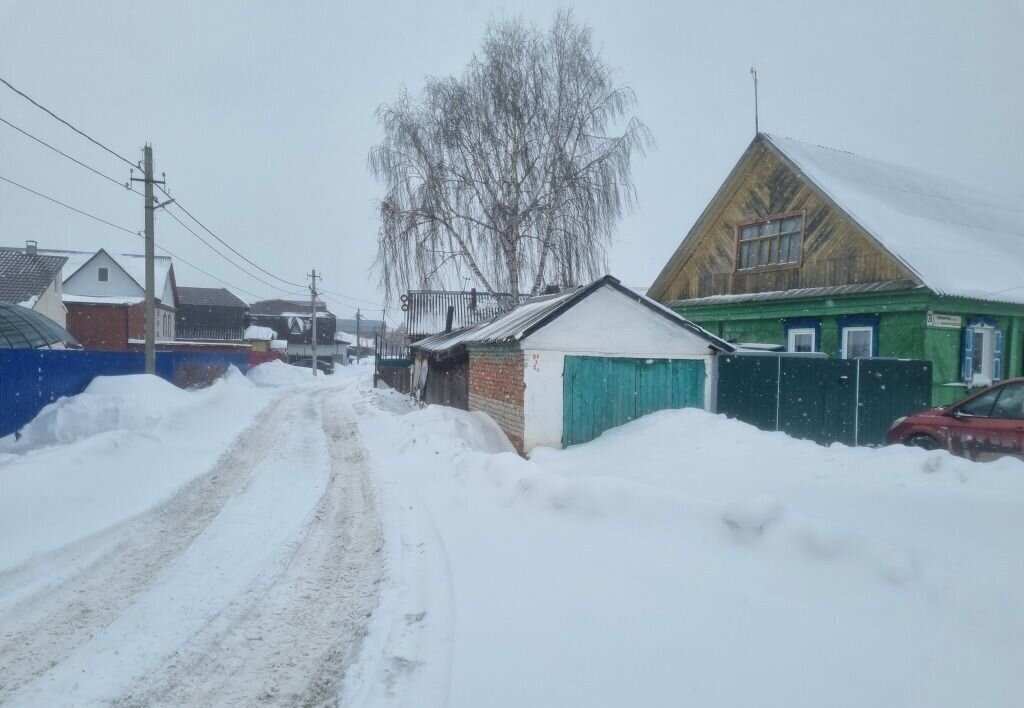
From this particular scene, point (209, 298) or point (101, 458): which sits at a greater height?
point (209, 298)

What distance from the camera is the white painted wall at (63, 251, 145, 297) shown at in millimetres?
43750

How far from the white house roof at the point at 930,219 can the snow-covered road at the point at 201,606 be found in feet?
42.7

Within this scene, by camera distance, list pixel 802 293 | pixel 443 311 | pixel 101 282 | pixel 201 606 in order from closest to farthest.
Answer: pixel 201 606 < pixel 802 293 < pixel 443 311 < pixel 101 282

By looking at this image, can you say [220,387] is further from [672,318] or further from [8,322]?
[672,318]

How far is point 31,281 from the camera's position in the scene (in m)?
30.1

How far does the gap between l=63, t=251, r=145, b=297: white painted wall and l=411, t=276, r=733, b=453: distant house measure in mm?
40702

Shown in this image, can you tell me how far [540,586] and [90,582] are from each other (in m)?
3.75

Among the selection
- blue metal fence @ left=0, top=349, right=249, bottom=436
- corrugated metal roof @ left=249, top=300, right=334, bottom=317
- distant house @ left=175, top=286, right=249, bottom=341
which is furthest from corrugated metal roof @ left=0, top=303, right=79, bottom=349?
corrugated metal roof @ left=249, top=300, right=334, bottom=317

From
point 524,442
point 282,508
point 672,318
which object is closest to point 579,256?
point 672,318

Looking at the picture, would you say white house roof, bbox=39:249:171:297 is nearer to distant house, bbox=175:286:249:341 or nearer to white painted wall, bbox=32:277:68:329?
white painted wall, bbox=32:277:68:329

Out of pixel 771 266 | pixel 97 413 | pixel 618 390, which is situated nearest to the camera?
pixel 618 390

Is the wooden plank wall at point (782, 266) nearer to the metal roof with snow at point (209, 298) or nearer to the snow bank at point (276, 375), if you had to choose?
the snow bank at point (276, 375)

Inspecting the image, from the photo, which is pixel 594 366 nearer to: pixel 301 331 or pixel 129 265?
pixel 129 265

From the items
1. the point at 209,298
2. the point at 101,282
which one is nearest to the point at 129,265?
the point at 101,282
